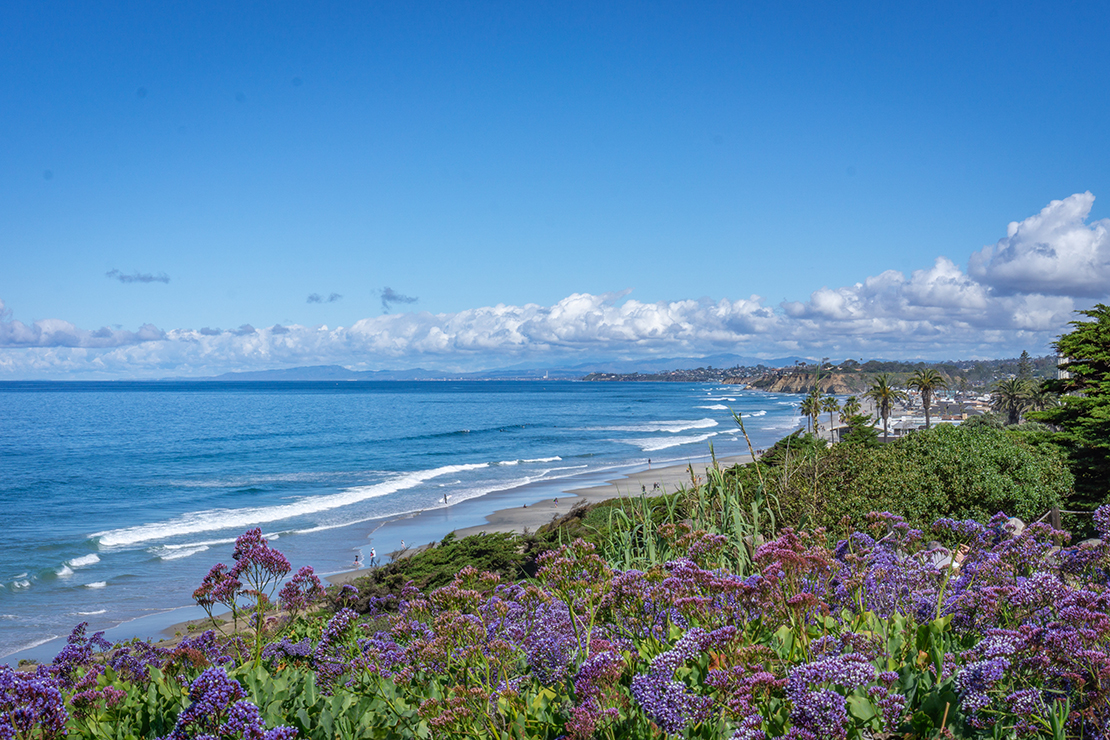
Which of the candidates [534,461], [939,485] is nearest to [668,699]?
[939,485]

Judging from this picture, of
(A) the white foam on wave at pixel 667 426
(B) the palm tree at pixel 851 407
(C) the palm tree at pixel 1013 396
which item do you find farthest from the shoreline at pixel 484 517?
(C) the palm tree at pixel 1013 396

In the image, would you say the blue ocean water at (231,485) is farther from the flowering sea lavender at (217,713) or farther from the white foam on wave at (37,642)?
the flowering sea lavender at (217,713)

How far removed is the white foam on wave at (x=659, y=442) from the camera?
182 ft

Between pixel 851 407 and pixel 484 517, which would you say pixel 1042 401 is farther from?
pixel 484 517

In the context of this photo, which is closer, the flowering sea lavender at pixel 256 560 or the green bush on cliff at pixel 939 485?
the flowering sea lavender at pixel 256 560

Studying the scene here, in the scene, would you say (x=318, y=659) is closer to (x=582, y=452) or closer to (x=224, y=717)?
(x=224, y=717)

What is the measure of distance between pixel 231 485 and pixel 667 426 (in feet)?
159

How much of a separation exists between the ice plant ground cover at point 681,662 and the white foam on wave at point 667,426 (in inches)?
2631

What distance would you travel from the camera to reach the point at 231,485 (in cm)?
3994

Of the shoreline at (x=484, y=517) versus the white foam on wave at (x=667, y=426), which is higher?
the shoreline at (x=484, y=517)

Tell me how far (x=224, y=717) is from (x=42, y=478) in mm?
50478

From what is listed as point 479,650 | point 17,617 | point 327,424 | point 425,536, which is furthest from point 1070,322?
point 327,424

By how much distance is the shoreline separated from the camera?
16656mm

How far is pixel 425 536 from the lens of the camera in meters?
27.0
